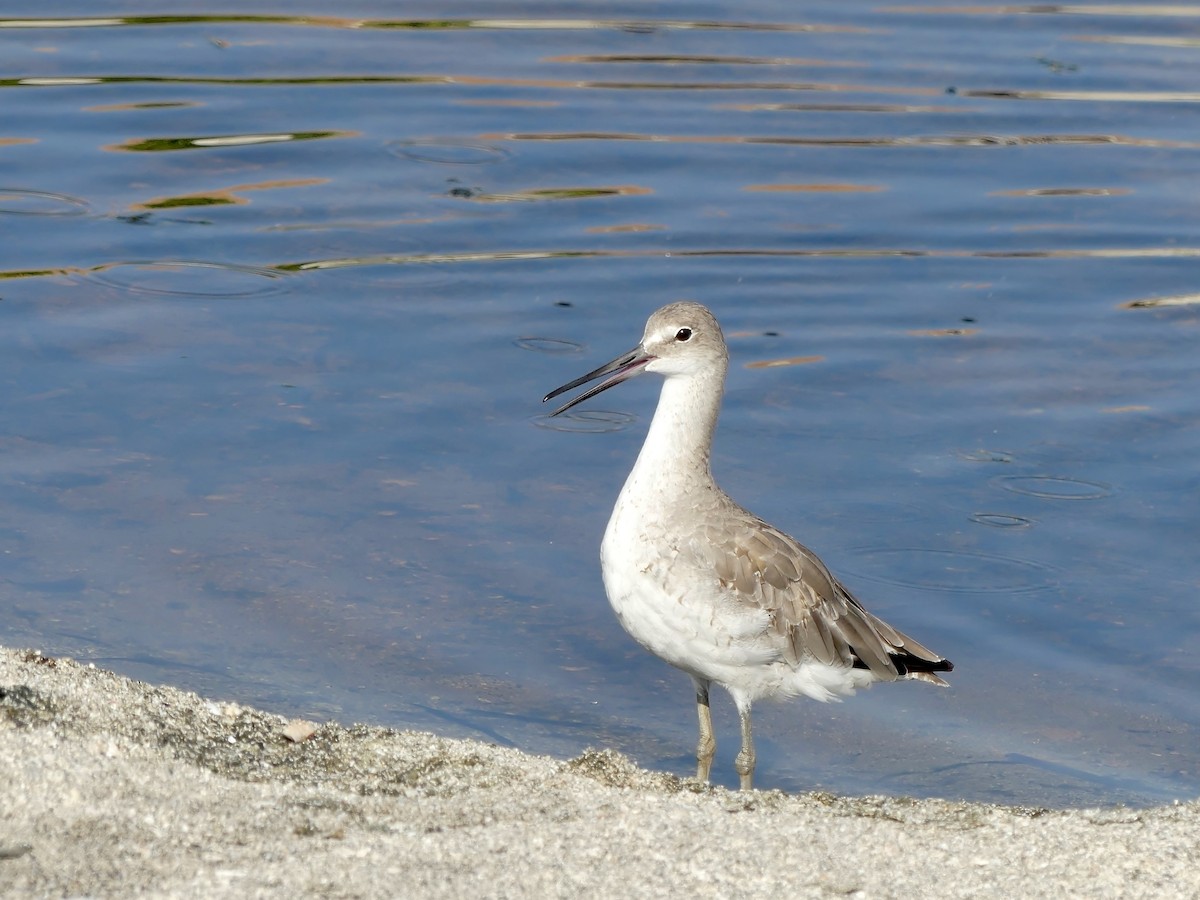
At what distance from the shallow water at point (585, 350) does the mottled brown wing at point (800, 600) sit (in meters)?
0.65

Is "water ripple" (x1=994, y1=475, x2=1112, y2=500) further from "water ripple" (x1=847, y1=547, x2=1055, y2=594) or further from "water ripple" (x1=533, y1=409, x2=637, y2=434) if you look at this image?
"water ripple" (x1=533, y1=409, x2=637, y2=434)

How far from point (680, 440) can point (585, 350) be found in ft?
14.8

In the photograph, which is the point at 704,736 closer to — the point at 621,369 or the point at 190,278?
the point at 621,369

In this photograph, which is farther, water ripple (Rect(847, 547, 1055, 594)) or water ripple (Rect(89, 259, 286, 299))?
water ripple (Rect(89, 259, 286, 299))

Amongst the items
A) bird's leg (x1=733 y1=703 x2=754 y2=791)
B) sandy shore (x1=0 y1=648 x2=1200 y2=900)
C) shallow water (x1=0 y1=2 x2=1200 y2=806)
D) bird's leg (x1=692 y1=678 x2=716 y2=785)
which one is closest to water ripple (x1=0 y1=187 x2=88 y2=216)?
shallow water (x1=0 y1=2 x2=1200 y2=806)

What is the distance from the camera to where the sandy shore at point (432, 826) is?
522cm

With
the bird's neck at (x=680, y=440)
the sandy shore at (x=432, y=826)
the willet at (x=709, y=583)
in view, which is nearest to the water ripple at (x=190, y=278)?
the willet at (x=709, y=583)

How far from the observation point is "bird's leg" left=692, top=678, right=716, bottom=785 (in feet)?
25.5

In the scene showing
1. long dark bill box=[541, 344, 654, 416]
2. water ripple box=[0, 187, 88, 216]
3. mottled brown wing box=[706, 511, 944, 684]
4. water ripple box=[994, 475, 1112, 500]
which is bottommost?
water ripple box=[994, 475, 1112, 500]

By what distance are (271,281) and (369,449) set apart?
2.86 metres

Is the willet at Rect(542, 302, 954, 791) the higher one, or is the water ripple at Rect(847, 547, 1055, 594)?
the willet at Rect(542, 302, 954, 791)

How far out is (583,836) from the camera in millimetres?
5680

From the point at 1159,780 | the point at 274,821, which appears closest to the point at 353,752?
the point at 274,821

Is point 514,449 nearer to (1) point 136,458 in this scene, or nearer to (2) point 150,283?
(1) point 136,458
